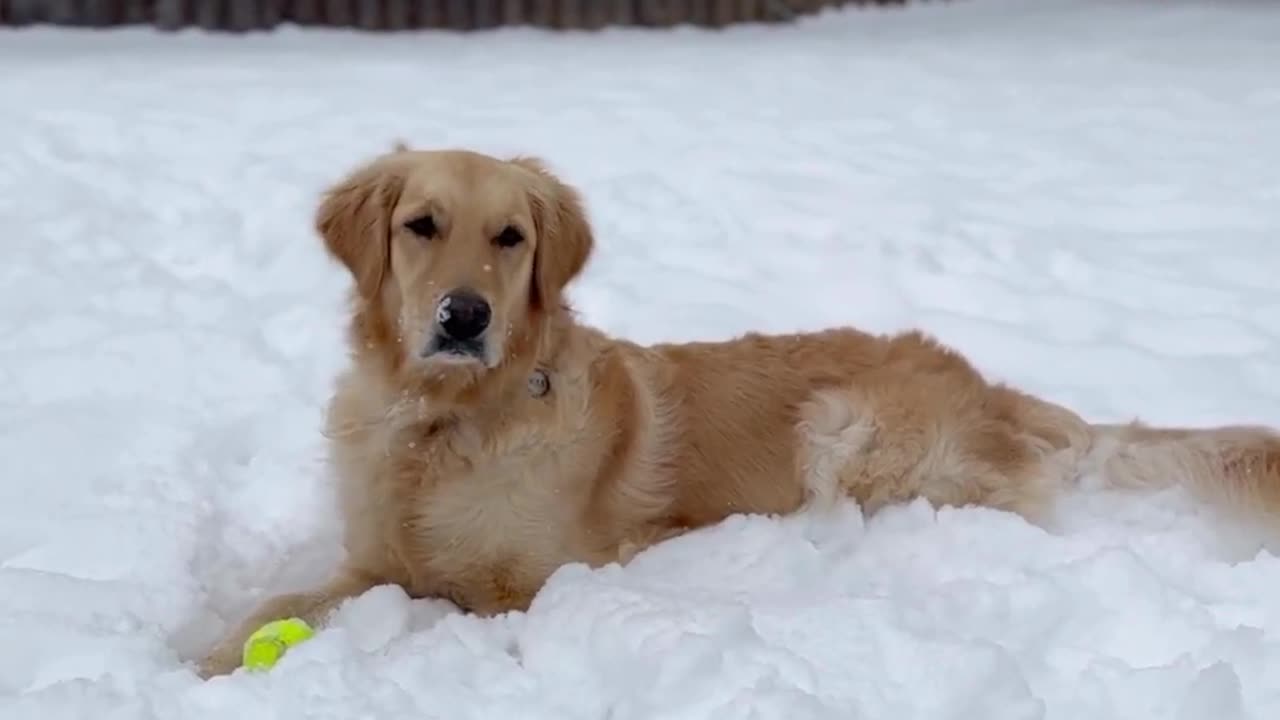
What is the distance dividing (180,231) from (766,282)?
2.40 meters

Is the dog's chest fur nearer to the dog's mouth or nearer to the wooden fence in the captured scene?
the dog's mouth

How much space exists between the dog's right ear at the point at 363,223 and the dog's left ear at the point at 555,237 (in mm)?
367

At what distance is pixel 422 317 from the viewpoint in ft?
10.2

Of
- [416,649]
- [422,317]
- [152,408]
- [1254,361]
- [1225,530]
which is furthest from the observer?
[1254,361]

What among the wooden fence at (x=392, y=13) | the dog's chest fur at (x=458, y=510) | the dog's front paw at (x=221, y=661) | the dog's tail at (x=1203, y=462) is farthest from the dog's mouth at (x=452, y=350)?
the wooden fence at (x=392, y=13)

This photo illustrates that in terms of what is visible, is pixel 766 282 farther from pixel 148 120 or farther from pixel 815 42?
pixel 815 42

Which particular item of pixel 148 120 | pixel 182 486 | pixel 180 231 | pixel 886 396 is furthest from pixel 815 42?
pixel 182 486

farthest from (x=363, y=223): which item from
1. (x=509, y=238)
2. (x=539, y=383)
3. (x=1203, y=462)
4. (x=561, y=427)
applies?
(x=1203, y=462)

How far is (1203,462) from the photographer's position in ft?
11.9

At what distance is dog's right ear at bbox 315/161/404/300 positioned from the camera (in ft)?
10.8

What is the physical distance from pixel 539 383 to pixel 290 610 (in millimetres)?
820

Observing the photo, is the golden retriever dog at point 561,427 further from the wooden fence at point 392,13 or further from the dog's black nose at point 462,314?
the wooden fence at point 392,13

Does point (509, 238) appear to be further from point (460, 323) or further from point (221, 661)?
point (221, 661)

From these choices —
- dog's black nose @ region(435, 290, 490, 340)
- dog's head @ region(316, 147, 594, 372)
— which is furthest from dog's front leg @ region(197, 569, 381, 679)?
dog's black nose @ region(435, 290, 490, 340)
